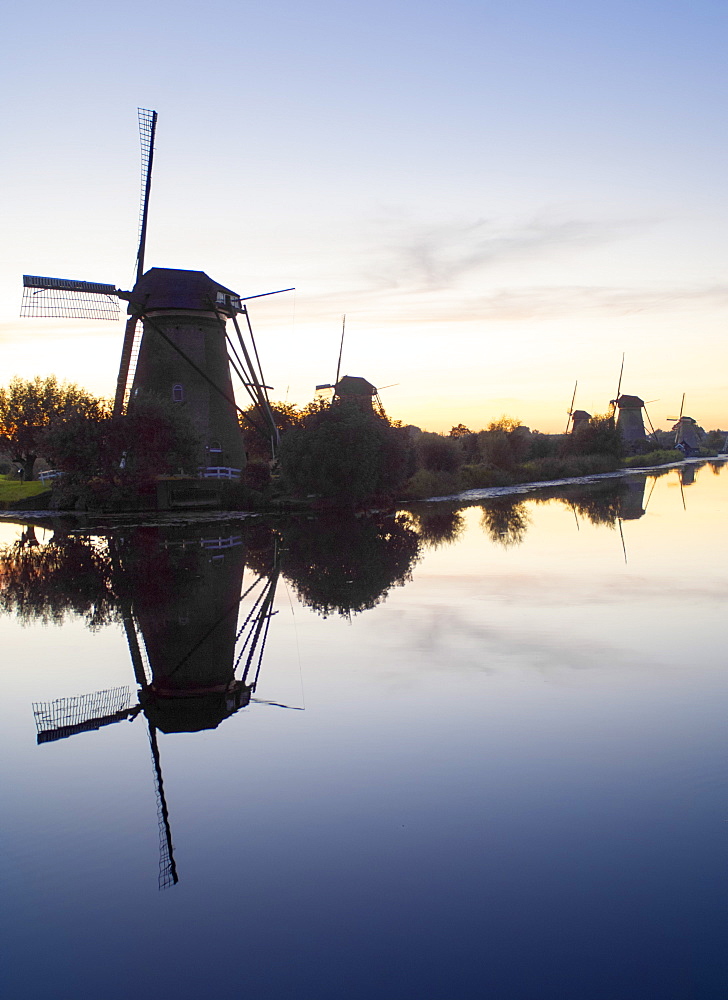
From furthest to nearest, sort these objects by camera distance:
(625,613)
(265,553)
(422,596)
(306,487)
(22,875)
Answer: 1. (306,487)
2. (265,553)
3. (422,596)
4. (625,613)
5. (22,875)

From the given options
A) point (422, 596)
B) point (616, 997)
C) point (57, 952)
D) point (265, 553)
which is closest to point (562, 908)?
point (616, 997)

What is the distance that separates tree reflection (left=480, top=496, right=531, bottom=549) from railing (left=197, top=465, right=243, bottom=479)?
35.2 ft

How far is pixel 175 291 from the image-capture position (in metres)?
34.1

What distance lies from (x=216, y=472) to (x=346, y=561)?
17771 millimetres

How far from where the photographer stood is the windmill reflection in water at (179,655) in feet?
25.2

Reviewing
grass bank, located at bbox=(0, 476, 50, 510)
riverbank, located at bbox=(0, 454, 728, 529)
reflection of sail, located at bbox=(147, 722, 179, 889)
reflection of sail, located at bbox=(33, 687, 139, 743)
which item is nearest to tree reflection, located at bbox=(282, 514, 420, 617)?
riverbank, located at bbox=(0, 454, 728, 529)

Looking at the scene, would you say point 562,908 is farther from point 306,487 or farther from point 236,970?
point 306,487

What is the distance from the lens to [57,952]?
4074mm

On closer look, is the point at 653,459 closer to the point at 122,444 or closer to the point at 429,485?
the point at 429,485

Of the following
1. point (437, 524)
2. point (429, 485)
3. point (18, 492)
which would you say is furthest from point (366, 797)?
point (18, 492)

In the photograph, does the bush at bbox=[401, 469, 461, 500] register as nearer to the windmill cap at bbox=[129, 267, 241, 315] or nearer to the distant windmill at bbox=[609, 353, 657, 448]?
the windmill cap at bbox=[129, 267, 241, 315]

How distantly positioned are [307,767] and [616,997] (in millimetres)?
3209

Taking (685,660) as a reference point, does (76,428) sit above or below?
above

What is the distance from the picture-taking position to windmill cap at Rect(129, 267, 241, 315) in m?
33.9
